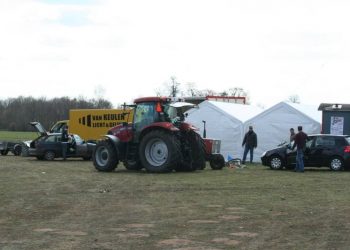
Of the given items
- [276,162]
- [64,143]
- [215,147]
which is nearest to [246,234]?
[215,147]

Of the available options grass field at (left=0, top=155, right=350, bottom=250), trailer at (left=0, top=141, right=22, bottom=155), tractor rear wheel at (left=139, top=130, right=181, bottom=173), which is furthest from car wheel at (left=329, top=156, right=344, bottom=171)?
trailer at (left=0, top=141, right=22, bottom=155)

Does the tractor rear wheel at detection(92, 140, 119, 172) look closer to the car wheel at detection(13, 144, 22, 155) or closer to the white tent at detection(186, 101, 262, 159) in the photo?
the white tent at detection(186, 101, 262, 159)

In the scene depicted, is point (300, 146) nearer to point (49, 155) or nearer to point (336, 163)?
point (336, 163)

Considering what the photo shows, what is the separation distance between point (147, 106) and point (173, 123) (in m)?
1.05

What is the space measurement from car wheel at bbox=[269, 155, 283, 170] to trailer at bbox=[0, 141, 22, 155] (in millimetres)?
17188

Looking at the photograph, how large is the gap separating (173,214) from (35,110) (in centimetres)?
8117

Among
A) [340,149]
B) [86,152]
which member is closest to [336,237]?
[340,149]

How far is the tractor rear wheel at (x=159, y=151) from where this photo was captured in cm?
1917

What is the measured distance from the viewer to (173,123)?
20297 millimetres

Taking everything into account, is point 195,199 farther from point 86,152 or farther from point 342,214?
point 86,152

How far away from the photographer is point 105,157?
2064 centimetres

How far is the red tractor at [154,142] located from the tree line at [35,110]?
62.6m

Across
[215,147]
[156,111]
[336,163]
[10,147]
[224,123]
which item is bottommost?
[10,147]

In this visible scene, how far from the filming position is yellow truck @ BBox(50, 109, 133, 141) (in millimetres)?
33406
